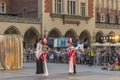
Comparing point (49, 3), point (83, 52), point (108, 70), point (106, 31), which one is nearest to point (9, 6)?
point (49, 3)

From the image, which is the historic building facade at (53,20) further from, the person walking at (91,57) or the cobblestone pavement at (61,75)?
the cobblestone pavement at (61,75)

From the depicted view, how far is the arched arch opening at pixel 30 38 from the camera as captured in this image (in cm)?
5942

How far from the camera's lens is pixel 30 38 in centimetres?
6228

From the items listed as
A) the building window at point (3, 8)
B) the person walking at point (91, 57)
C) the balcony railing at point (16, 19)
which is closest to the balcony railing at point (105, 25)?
the balcony railing at point (16, 19)

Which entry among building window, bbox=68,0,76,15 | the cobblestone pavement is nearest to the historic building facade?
building window, bbox=68,0,76,15

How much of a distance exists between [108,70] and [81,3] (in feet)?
128

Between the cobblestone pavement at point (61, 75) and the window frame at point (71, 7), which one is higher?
the window frame at point (71, 7)

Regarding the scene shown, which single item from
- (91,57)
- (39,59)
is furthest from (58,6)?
(39,59)

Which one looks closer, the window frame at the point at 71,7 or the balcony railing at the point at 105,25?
the window frame at the point at 71,7

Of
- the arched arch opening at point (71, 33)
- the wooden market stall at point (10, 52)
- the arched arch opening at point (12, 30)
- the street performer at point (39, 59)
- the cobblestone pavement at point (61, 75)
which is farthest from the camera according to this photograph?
the arched arch opening at point (71, 33)

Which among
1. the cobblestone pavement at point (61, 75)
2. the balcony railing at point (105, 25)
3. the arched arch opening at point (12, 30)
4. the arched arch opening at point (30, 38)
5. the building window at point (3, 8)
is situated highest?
the building window at point (3, 8)

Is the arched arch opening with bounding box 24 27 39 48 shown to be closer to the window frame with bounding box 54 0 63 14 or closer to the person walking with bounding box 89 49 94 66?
the window frame with bounding box 54 0 63 14

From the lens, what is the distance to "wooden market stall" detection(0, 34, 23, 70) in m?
29.0

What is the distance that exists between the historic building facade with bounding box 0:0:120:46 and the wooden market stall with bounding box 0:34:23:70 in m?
23.4
